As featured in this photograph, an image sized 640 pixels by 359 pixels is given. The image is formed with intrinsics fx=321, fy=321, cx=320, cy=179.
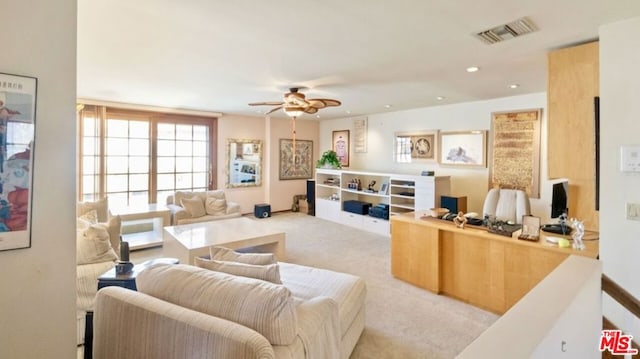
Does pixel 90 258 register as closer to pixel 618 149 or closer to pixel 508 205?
pixel 618 149

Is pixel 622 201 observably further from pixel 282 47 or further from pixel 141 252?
pixel 141 252

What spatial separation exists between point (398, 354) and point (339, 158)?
5.92 meters

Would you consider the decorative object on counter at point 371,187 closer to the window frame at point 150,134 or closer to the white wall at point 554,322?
the window frame at point 150,134

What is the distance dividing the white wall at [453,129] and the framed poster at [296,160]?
1168 mm

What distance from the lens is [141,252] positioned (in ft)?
15.4

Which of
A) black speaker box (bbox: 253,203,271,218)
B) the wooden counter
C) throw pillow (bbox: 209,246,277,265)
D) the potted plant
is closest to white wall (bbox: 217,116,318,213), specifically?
black speaker box (bbox: 253,203,271,218)

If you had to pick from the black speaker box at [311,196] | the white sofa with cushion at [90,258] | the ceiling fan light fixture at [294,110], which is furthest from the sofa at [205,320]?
the black speaker box at [311,196]

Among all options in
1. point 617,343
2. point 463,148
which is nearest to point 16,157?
point 617,343

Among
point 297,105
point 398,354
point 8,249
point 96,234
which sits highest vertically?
point 297,105

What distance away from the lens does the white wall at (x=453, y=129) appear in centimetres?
470

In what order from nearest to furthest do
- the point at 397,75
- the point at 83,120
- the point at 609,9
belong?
the point at 609,9
the point at 397,75
the point at 83,120

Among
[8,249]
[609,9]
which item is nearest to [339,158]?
→ [609,9]

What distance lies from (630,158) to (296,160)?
21.8 feet

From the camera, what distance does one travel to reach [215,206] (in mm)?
5629
